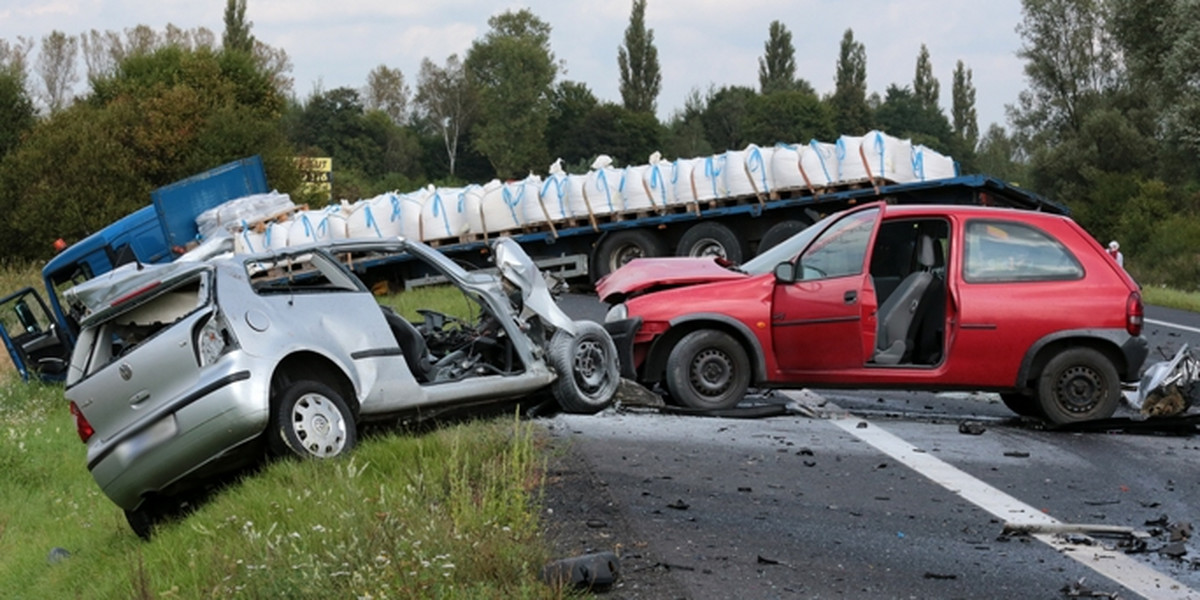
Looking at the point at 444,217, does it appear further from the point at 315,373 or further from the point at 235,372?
the point at 235,372

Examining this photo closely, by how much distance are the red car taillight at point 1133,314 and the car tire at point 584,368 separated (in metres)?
3.78

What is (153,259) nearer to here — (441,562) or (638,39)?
(441,562)

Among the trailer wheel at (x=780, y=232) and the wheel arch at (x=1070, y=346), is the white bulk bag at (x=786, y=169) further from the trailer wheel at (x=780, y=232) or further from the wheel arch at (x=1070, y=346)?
the wheel arch at (x=1070, y=346)

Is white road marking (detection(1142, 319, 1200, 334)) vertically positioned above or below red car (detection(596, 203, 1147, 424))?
below

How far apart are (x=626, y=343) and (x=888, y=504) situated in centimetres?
341

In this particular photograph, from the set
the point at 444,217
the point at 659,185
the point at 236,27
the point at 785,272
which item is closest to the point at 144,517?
the point at 785,272

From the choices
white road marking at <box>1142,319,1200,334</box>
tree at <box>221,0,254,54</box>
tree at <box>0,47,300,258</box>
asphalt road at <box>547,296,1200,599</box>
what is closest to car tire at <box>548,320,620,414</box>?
asphalt road at <box>547,296,1200,599</box>

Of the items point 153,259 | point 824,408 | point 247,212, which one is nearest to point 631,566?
point 824,408

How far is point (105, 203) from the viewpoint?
39.0 metres

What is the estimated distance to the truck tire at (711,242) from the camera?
21.9 m

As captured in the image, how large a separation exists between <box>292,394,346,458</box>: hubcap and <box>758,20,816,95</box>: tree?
101 m

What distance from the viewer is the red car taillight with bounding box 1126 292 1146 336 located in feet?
33.2

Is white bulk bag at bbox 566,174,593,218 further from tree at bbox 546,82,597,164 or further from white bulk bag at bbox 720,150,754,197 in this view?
tree at bbox 546,82,597,164

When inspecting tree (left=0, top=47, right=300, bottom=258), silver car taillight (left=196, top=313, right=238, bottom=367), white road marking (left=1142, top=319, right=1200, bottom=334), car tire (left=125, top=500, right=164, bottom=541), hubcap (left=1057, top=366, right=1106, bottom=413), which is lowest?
white road marking (left=1142, top=319, right=1200, bottom=334)
